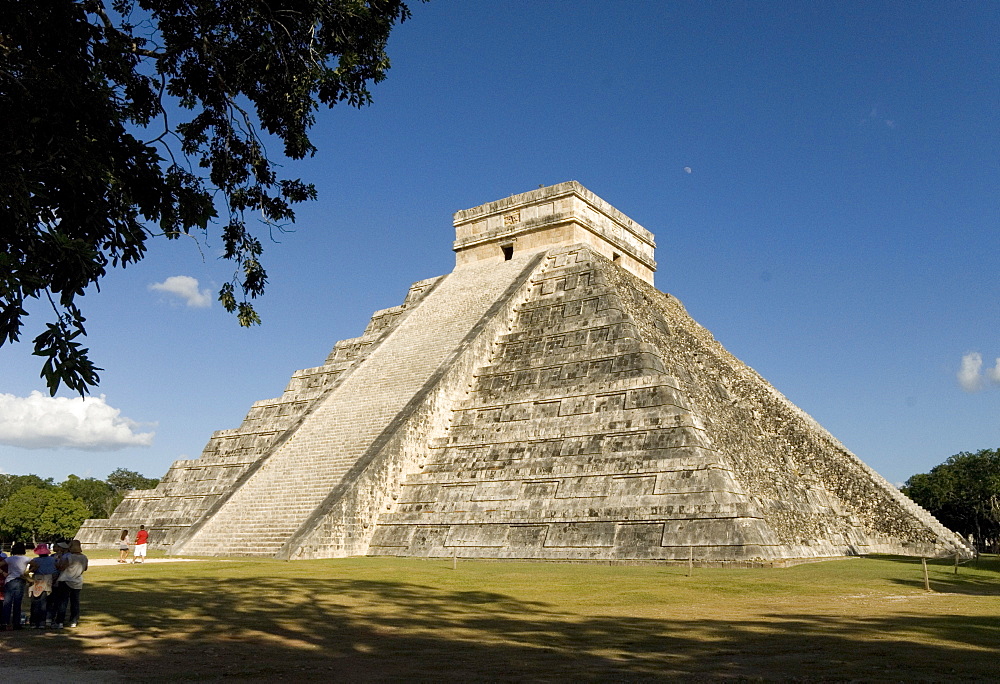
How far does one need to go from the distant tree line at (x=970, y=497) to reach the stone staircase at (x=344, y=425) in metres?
31.3

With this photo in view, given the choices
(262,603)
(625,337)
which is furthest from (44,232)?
(625,337)

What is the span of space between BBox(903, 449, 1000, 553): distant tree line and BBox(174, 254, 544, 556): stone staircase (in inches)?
1233

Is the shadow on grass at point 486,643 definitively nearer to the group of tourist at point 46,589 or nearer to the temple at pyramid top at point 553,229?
the group of tourist at point 46,589

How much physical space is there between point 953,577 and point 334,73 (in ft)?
38.7

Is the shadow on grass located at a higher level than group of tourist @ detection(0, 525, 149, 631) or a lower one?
lower

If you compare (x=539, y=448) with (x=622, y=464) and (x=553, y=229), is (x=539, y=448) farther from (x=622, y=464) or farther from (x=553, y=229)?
(x=553, y=229)

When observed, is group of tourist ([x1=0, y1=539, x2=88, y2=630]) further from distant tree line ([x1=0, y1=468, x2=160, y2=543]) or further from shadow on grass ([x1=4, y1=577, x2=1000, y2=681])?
distant tree line ([x1=0, y1=468, x2=160, y2=543])

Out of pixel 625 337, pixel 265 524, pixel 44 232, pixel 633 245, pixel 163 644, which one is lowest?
pixel 163 644

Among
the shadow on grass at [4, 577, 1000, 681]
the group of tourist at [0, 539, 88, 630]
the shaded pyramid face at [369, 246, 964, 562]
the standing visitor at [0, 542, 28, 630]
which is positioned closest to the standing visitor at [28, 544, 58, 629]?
the group of tourist at [0, 539, 88, 630]

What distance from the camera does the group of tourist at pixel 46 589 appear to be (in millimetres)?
8172

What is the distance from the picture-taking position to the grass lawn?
5738mm

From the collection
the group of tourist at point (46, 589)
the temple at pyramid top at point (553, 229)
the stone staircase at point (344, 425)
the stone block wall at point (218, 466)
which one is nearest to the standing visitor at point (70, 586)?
the group of tourist at point (46, 589)

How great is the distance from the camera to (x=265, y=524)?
1745cm

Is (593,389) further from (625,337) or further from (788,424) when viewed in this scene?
(788,424)
